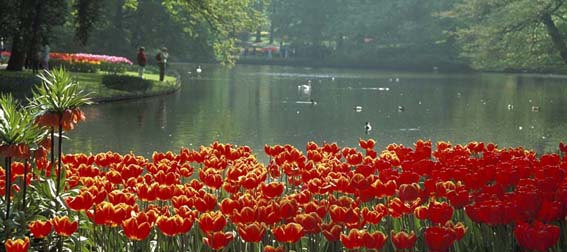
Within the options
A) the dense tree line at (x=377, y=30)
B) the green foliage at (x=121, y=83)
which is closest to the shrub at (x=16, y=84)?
the green foliage at (x=121, y=83)

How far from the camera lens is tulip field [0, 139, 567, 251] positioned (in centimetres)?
539

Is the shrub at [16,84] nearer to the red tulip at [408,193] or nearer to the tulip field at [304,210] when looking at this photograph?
the tulip field at [304,210]

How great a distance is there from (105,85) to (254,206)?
2891cm

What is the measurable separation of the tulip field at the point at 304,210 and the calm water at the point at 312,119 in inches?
385

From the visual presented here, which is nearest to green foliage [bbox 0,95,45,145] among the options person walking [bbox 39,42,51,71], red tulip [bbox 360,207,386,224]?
red tulip [bbox 360,207,386,224]

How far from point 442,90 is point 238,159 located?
132ft

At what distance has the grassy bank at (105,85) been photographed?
26.4m

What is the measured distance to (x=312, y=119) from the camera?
91.9 feet

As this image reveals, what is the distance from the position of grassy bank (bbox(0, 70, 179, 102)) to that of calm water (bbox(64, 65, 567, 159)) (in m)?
0.69

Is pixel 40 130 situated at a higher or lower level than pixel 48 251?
higher

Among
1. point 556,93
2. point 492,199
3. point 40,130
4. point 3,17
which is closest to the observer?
point 492,199

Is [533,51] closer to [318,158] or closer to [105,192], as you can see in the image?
[318,158]

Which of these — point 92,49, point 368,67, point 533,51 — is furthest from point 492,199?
point 368,67

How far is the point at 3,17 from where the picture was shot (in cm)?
2691
